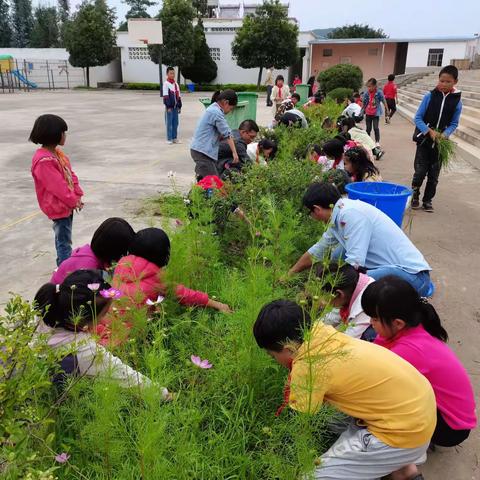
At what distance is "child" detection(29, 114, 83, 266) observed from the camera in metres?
3.46

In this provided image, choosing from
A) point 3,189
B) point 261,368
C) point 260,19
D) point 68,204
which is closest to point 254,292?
point 261,368

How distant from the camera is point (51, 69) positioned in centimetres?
3575

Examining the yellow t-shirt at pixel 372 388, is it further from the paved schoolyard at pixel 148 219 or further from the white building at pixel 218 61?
the white building at pixel 218 61

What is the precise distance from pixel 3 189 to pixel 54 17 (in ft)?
203

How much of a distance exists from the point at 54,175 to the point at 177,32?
3095 centimetres

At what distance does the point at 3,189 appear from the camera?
6918 millimetres

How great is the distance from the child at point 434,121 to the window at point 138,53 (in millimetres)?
34618

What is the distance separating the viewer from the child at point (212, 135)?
542 cm

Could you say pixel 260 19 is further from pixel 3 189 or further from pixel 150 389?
pixel 150 389

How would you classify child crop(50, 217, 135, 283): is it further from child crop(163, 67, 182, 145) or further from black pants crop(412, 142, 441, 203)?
child crop(163, 67, 182, 145)

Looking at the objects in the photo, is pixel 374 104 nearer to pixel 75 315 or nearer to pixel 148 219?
pixel 148 219

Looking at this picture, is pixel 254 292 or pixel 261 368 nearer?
pixel 261 368

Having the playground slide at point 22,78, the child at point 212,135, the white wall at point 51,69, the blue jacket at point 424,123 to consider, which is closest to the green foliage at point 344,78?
the blue jacket at point 424,123

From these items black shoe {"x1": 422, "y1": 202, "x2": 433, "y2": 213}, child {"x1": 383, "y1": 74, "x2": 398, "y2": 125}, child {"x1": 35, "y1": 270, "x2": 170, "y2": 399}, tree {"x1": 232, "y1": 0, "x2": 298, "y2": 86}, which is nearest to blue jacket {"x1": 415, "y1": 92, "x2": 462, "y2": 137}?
black shoe {"x1": 422, "y1": 202, "x2": 433, "y2": 213}
